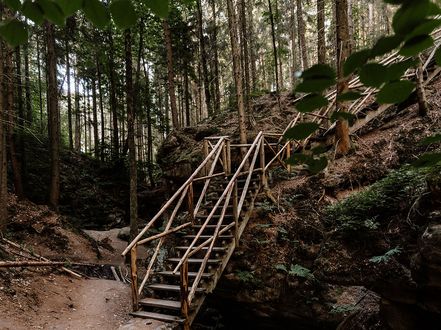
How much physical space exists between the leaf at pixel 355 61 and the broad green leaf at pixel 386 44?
0.05 feet

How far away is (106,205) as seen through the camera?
18172 mm

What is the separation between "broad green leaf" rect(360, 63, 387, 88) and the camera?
2.19 ft

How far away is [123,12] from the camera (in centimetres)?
95

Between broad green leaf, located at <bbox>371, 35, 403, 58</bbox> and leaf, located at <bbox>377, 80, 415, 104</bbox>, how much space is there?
0.37 ft

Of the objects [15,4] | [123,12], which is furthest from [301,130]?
[15,4]

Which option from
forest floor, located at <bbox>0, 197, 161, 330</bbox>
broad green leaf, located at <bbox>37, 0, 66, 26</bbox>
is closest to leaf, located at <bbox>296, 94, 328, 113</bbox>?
broad green leaf, located at <bbox>37, 0, 66, 26</bbox>

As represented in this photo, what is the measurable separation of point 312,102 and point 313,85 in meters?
0.06

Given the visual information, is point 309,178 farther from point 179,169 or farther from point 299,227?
point 179,169

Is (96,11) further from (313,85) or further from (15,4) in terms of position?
(313,85)

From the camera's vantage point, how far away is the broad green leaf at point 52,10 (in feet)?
2.98

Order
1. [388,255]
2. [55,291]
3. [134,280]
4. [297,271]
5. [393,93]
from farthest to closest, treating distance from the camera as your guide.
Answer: [55,291] < [134,280] < [297,271] < [388,255] < [393,93]

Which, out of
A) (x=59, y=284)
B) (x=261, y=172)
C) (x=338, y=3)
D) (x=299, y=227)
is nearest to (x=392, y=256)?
(x=299, y=227)

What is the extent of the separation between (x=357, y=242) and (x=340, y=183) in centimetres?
199

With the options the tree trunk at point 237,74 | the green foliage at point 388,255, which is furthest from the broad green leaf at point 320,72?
the tree trunk at point 237,74
